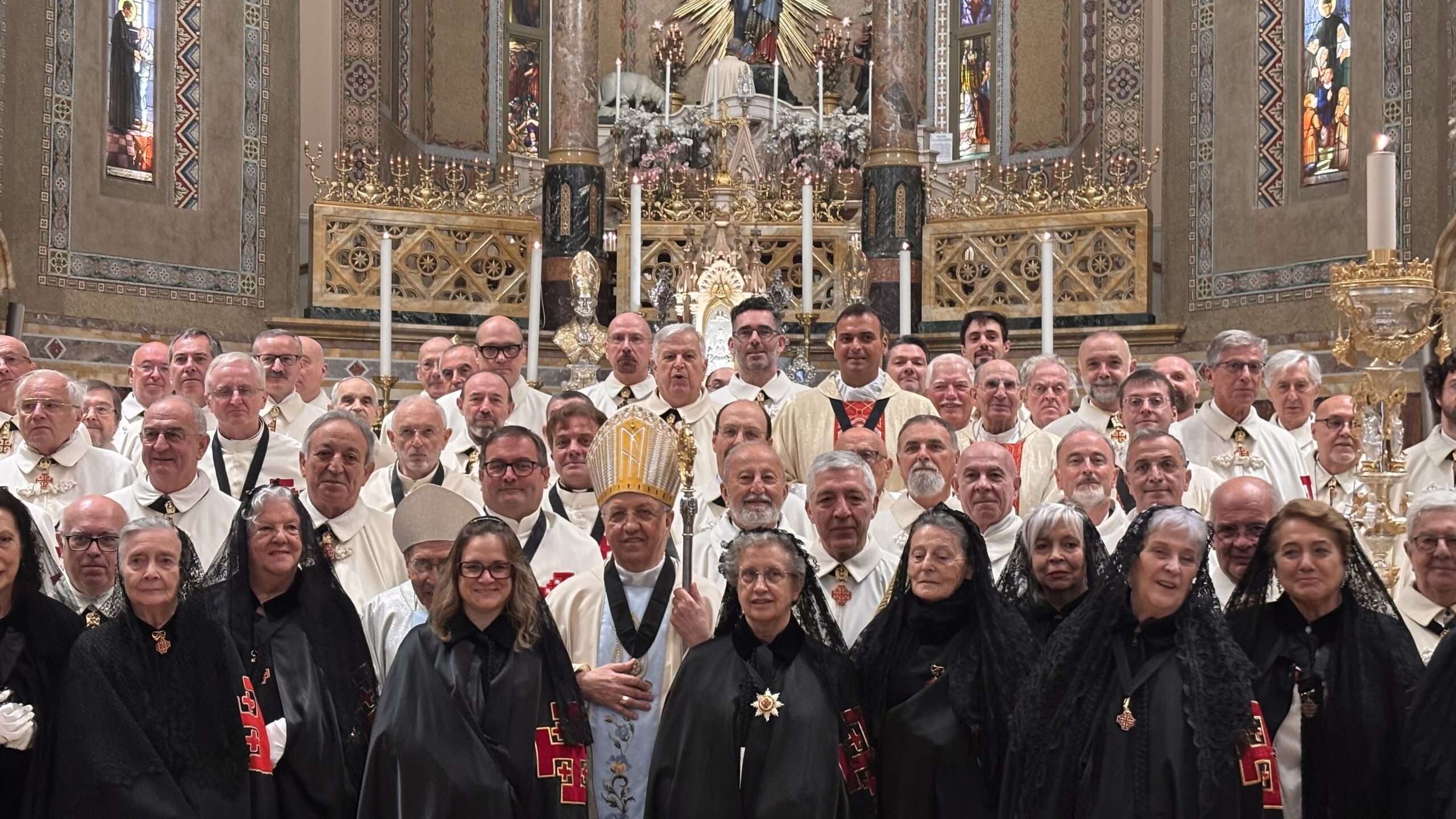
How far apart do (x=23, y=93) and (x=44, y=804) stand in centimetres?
736

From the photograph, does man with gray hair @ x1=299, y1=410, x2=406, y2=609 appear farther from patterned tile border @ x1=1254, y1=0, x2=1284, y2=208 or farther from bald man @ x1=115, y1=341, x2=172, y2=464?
patterned tile border @ x1=1254, y1=0, x2=1284, y2=208

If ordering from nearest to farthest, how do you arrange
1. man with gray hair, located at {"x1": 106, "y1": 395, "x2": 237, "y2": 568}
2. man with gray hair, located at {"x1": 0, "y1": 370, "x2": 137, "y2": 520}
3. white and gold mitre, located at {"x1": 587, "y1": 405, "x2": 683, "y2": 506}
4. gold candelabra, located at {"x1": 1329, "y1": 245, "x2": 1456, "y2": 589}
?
gold candelabra, located at {"x1": 1329, "y1": 245, "x2": 1456, "y2": 589}, white and gold mitre, located at {"x1": 587, "y1": 405, "x2": 683, "y2": 506}, man with gray hair, located at {"x1": 106, "y1": 395, "x2": 237, "y2": 568}, man with gray hair, located at {"x1": 0, "y1": 370, "x2": 137, "y2": 520}

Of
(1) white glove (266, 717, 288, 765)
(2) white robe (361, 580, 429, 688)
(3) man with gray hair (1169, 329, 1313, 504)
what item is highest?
(3) man with gray hair (1169, 329, 1313, 504)

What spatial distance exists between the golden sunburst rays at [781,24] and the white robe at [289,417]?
7302 mm

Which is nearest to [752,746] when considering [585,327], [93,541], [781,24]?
[93,541]

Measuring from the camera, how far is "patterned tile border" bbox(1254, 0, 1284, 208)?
11.6 m

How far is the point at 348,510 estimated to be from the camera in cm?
626

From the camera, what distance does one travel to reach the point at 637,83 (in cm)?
1455

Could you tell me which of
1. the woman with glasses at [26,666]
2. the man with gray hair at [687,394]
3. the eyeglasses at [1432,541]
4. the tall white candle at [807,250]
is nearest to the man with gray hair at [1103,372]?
the man with gray hair at [687,394]

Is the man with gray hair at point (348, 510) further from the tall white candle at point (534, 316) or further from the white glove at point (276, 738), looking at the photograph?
the tall white candle at point (534, 316)

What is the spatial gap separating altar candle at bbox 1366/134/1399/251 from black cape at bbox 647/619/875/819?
76.8 inches

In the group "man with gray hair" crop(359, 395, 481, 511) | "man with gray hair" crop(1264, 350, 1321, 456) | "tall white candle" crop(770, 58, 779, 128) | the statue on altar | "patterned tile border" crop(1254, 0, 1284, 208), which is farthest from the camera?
"tall white candle" crop(770, 58, 779, 128)

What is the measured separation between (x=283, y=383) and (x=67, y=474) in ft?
4.20

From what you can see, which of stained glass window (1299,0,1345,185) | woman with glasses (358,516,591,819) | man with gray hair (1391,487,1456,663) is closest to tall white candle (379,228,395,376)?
Answer: woman with glasses (358,516,591,819)
